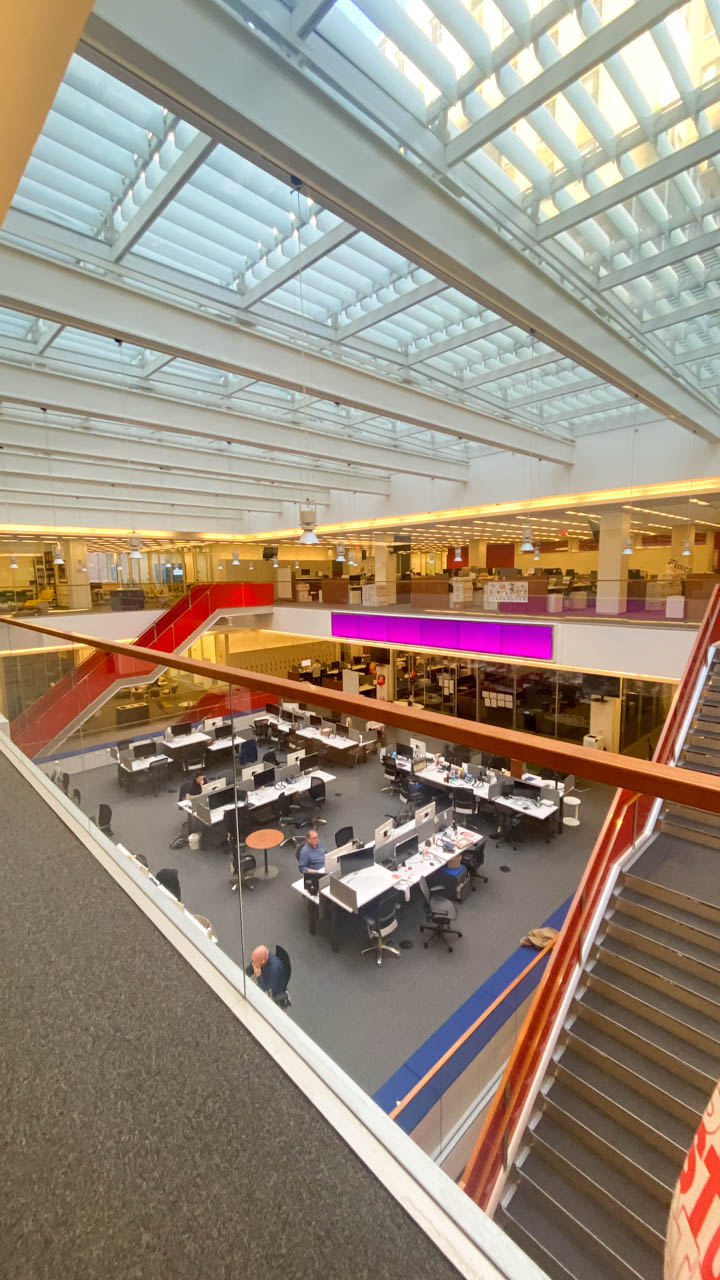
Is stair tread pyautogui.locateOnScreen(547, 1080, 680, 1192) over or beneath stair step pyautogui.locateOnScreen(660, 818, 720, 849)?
beneath

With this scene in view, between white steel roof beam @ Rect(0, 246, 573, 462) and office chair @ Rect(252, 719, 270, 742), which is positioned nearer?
office chair @ Rect(252, 719, 270, 742)

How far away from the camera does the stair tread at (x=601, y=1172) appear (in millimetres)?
3330

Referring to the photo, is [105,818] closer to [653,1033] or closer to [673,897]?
[653,1033]

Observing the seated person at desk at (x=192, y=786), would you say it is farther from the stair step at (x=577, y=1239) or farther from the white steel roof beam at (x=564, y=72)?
the white steel roof beam at (x=564, y=72)

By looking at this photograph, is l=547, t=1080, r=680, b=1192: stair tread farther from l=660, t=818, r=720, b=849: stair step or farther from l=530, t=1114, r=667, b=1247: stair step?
l=660, t=818, r=720, b=849: stair step

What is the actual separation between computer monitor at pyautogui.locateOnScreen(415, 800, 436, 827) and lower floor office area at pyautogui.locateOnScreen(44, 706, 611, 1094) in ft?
0.44

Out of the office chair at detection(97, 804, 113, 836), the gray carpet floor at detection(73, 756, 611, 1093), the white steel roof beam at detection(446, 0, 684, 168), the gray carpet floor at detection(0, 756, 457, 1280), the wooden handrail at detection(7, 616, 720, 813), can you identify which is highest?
the white steel roof beam at detection(446, 0, 684, 168)

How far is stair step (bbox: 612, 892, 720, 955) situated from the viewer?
14.7ft

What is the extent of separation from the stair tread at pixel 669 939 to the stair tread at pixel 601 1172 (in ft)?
5.26

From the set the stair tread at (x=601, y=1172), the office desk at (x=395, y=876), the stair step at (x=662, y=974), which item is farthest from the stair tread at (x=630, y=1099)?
the office desk at (x=395, y=876)

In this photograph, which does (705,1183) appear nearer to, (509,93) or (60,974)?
(60,974)

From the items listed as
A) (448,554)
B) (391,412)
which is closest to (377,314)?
(391,412)

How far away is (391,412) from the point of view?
7.42 meters

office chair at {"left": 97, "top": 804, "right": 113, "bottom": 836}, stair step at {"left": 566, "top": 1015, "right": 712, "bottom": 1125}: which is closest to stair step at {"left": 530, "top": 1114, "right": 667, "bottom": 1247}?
stair step at {"left": 566, "top": 1015, "right": 712, "bottom": 1125}
